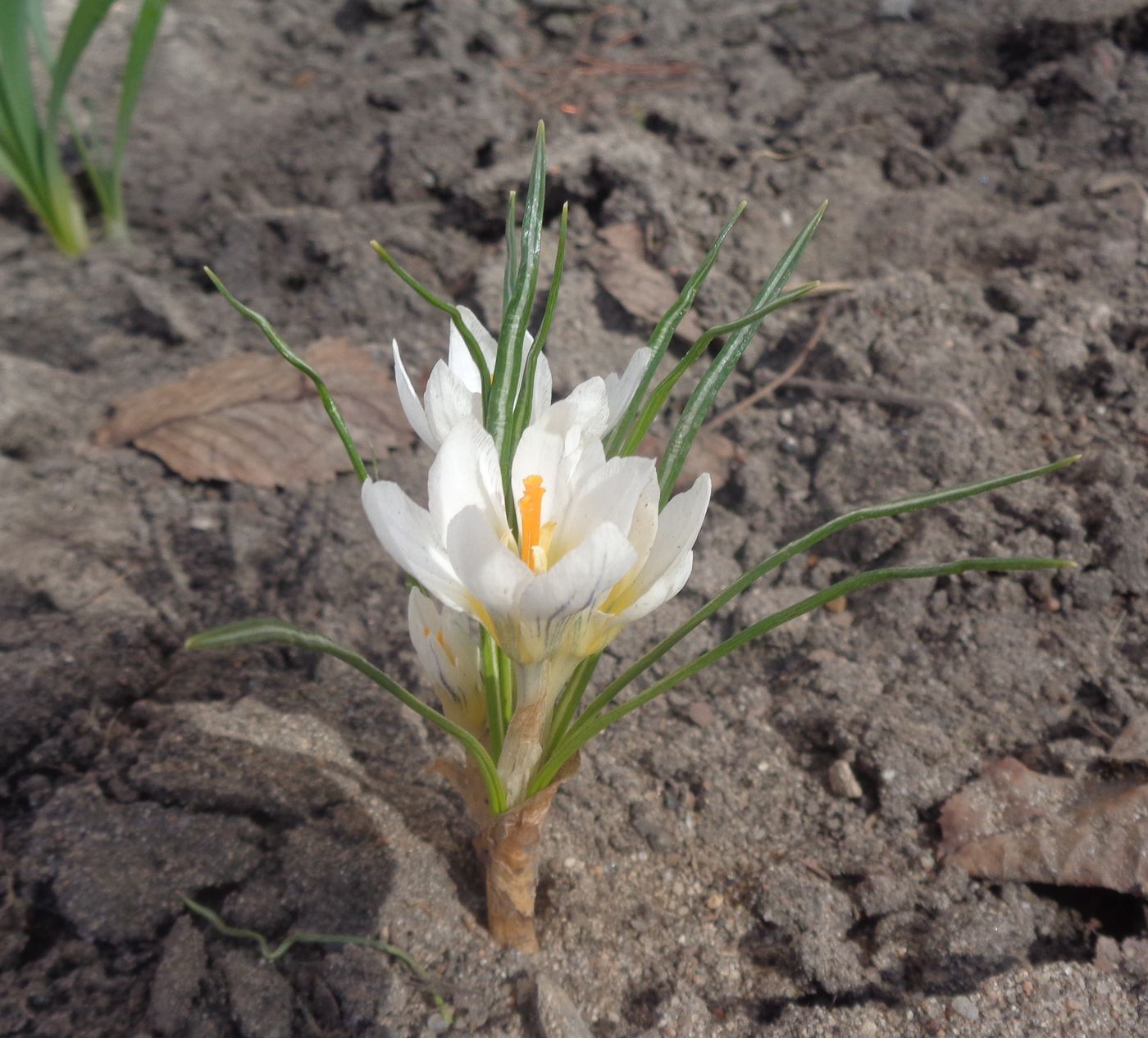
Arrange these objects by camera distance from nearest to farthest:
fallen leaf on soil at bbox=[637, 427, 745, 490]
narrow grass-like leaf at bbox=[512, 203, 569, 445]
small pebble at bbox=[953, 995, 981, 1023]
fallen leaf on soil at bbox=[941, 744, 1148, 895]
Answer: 1. narrow grass-like leaf at bbox=[512, 203, 569, 445]
2. small pebble at bbox=[953, 995, 981, 1023]
3. fallen leaf on soil at bbox=[941, 744, 1148, 895]
4. fallen leaf on soil at bbox=[637, 427, 745, 490]

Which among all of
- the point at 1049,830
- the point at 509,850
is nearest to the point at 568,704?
the point at 509,850

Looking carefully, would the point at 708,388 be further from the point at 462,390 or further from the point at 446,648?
the point at 446,648

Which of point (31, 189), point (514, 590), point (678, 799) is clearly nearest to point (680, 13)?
point (31, 189)

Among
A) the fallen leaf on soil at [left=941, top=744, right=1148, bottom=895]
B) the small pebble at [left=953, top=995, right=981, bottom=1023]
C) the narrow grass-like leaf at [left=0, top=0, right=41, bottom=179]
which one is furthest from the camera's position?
the narrow grass-like leaf at [left=0, top=0, right=41, bottom=179]

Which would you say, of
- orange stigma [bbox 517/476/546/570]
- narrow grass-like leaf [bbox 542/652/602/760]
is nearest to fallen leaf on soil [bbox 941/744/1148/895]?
narrow grass-like leaf [bbox 542/652/602/760]

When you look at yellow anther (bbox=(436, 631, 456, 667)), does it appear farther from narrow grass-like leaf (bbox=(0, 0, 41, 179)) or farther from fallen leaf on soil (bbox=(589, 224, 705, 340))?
narrow grass-like leaf (bbox=(0, 0, 41, 179))

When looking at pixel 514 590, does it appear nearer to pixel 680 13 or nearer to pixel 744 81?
pixel 744 81

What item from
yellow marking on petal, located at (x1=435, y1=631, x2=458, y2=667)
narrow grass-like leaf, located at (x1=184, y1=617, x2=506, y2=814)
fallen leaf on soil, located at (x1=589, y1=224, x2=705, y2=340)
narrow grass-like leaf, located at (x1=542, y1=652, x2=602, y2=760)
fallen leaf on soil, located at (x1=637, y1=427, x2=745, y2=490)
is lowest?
fallen leaf on soil, located at (x1=637, y1=427, x2=745, y2=490)
